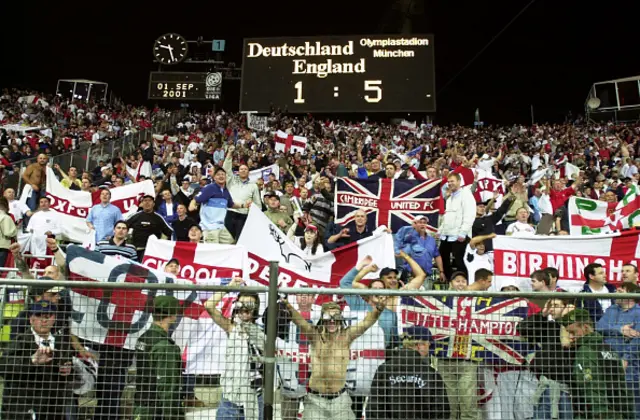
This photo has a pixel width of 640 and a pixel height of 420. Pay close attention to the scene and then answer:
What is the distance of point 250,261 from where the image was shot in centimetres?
792

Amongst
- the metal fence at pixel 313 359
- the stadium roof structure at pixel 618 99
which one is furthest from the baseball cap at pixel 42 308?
the stadium roof structure at pixel 618 99

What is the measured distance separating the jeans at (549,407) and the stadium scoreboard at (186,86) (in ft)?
88.6

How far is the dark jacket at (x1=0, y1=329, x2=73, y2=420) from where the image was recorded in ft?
12.8

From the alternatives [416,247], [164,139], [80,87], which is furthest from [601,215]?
[80,87]

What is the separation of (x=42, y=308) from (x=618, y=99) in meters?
43.2

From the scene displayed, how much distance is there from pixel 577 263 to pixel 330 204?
4404 millimetres

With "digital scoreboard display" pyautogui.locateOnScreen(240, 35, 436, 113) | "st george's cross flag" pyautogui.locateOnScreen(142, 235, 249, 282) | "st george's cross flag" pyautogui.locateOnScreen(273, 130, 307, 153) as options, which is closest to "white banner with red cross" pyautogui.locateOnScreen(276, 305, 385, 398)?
"st george's cross flag" pyautogui.locateOnScreen(142, 235, 249, 282)

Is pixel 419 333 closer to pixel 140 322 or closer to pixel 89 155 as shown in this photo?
pixel 140 322

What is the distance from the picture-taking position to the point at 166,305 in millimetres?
4004

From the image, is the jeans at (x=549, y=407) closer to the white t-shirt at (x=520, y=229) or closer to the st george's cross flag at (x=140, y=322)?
the st george's cross flag at (x=140, y=322)

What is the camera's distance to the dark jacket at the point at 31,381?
3.89 m

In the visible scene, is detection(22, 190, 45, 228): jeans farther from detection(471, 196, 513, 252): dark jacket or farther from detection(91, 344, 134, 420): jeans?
detection(91, 344, 134, 420): jeans

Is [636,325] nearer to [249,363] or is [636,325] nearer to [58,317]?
[249,363]

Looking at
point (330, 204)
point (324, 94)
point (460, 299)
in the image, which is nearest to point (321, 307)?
point (460, 299)
